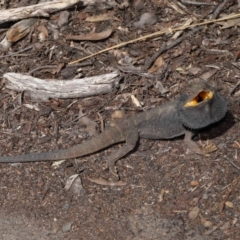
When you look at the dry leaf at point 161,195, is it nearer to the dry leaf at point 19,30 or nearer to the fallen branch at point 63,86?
the fallen branch at point 63,86

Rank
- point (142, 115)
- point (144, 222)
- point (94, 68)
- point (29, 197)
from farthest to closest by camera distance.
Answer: point (94, 68) < point (142, 115) < point (29, 197) < point (144, 222)

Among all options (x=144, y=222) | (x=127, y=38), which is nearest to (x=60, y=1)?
(x=127, y=38)

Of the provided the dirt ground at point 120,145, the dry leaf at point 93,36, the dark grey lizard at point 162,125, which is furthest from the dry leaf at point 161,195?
the dry leaf at point 93,36

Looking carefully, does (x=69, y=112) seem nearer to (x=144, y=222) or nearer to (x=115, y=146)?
(x=115, y=146)

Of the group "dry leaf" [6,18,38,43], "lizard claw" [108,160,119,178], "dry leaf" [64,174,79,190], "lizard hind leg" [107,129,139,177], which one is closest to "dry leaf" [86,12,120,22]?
"dry leaf" [6,18,38,43]

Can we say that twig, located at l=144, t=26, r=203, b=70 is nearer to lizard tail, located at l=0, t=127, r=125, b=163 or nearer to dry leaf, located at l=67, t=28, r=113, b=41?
dry leaf, located at l=67, t=28, r=113, b=41

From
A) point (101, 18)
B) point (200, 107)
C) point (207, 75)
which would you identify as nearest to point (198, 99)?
point (200, 107)

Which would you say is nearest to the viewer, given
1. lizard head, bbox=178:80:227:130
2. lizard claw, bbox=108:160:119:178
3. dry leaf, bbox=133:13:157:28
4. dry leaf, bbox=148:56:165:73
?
lizard head, bbox=178:80:227:130
